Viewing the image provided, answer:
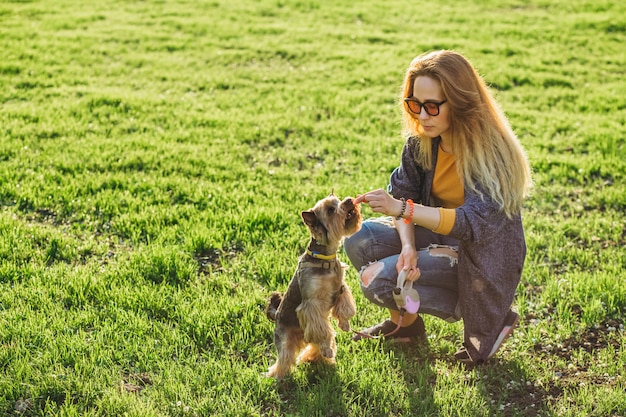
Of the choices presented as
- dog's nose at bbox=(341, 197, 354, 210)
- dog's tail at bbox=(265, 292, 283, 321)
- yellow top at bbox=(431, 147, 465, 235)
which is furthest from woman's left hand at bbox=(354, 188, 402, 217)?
dog's tail at bbox=(265, 292, 283, 321)

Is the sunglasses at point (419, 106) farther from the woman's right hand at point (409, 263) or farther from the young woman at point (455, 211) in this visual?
the woman's right hand at point (409, 263)

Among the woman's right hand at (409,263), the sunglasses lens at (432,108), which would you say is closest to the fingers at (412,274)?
the woman's right hand at (409,263)

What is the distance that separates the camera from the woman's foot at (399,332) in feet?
17.1

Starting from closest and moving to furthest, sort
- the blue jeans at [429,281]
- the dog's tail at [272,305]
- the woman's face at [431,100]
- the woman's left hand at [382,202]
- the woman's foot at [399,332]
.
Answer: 1. the woman's left hand at [382,202]
2. the woman's face at [431,100]
3. the blue jeans at [429,281]
4. the dog's tail at [272,305]
5. the woman's foot at [399,332]

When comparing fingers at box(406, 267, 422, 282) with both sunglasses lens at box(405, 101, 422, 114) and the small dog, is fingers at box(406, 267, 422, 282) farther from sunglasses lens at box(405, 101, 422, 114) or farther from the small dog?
sunglasses lens at box(405, 101, 422, 114)

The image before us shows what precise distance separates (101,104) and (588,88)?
871 centimetres

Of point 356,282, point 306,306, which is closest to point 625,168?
point 356,282

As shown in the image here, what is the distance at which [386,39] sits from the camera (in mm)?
14781

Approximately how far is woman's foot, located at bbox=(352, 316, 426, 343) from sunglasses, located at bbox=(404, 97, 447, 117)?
167cm

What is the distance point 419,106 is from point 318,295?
1.57 metres

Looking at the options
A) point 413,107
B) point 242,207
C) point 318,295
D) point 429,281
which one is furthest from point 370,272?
point 242,207

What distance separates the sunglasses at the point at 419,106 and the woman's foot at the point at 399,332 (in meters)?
1.67

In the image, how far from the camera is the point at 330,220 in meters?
4.53

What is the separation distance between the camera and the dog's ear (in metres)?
4.45
